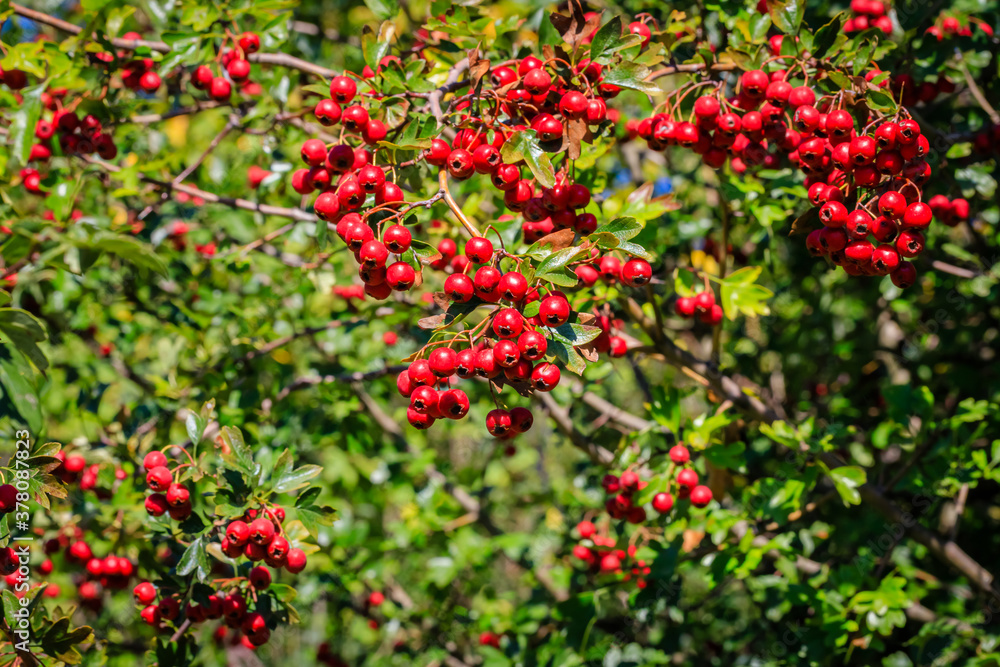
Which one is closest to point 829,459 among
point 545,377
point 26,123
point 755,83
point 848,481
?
point 848,481

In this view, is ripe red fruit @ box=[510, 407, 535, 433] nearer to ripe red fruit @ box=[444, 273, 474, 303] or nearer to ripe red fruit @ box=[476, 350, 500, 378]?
ripe red fruit @ box=[476, 350, 500, 378]

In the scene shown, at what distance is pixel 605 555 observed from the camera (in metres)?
2.80

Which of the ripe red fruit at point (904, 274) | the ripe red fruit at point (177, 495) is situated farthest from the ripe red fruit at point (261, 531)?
the ripe red fruit at point (904, 274)

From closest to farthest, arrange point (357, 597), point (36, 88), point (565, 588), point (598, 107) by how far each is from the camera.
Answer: point (598, 107), point (36, 88), point (565, 588), point (357, 597)

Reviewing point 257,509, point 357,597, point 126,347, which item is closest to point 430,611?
point 357,597

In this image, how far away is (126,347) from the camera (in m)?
3.37

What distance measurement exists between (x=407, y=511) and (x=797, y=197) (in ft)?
7.72

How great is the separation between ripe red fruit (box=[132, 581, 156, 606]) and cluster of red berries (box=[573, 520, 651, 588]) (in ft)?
5.07

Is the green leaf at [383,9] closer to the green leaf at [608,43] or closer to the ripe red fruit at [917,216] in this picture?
the green leaf at [608,43]

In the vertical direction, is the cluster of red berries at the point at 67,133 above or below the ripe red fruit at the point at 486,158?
below

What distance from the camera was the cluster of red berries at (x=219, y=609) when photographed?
1.92 m

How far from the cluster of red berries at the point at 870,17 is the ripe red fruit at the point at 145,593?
9.37 ft

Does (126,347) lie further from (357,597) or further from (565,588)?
(565,588)

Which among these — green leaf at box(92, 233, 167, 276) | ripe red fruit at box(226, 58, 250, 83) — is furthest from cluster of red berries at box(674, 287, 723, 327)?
ripe red fruit at box(226, 58, 250, 83)
